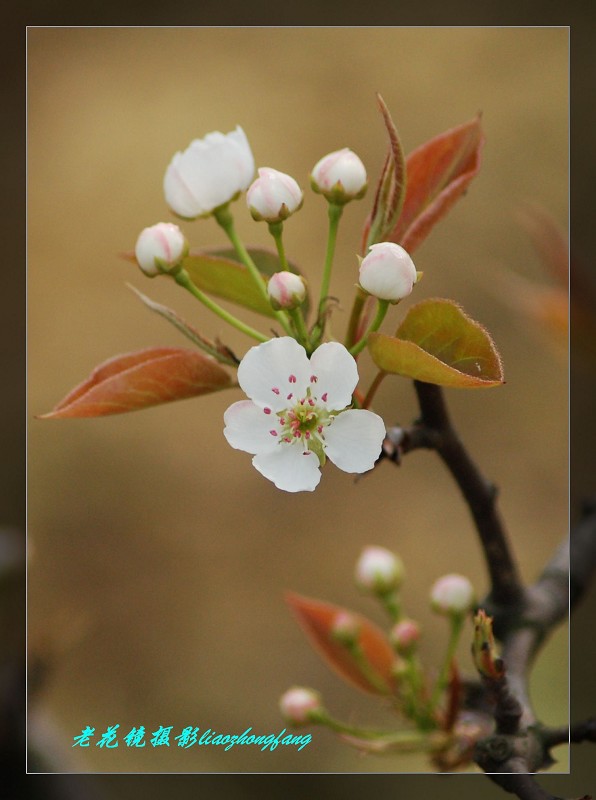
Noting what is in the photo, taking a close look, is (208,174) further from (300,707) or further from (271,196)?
(300,707)

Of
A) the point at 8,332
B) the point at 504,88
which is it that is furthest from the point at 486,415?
the point at 8,332

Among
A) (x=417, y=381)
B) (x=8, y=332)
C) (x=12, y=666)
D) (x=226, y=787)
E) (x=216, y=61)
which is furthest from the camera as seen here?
(x=216, y=61)

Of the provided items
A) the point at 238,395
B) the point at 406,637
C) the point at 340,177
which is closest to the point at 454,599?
the point at 406,637

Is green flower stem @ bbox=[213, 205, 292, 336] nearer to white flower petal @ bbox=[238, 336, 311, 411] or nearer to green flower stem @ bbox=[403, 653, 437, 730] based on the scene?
white flower petal @ bbox=[238, 336, 311, 411]

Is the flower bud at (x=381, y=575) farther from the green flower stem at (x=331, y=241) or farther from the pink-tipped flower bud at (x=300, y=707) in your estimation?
the green flower stem at (x=331, y=241)

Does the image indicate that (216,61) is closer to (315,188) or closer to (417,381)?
(315,188)

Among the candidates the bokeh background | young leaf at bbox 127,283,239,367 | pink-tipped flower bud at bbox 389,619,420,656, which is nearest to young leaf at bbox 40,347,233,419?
young leaf at bbox 127,283,239,367
